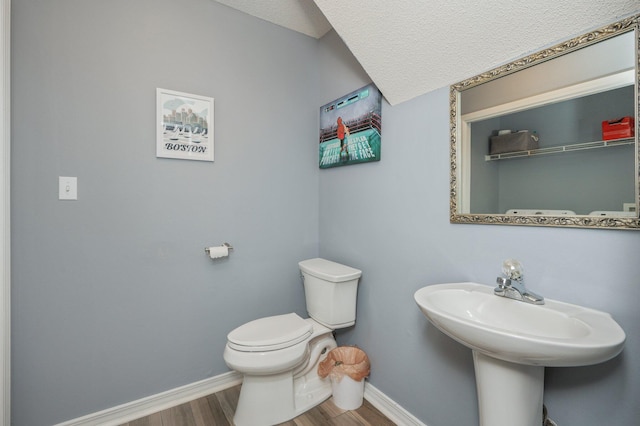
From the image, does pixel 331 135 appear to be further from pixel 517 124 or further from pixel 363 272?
pixel 517 124

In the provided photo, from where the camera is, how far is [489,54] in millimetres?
1138

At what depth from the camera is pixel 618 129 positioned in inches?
34.1

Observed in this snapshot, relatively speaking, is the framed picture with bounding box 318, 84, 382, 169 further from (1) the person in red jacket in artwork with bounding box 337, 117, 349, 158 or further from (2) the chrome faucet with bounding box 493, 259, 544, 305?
(2) the chrome faucet with bounding box 493, 259, 544, 305

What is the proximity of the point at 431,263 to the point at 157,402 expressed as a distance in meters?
1.77

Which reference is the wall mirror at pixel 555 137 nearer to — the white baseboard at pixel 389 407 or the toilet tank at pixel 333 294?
the toilet tank at pixel 333 294

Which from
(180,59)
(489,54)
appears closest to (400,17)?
(489,54)

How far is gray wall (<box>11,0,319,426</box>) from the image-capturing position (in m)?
1.36

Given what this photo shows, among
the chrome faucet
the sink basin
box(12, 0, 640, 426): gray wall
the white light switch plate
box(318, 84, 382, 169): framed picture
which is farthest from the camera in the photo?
box(318, 84, 382, 169): framed picture

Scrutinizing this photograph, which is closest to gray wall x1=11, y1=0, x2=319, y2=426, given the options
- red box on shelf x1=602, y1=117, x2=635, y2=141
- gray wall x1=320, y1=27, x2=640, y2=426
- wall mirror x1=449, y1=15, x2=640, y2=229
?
gray wall x1=320, y1=27, x2=640, y2=426

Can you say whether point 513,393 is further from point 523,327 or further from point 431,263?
point 431,263

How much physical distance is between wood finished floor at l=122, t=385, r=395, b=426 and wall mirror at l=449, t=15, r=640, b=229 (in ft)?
3.98

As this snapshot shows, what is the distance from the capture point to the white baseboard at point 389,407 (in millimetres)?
1488

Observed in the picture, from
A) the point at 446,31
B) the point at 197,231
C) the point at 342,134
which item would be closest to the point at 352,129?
the point at 342,134

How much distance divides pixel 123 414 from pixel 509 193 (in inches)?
88.9
